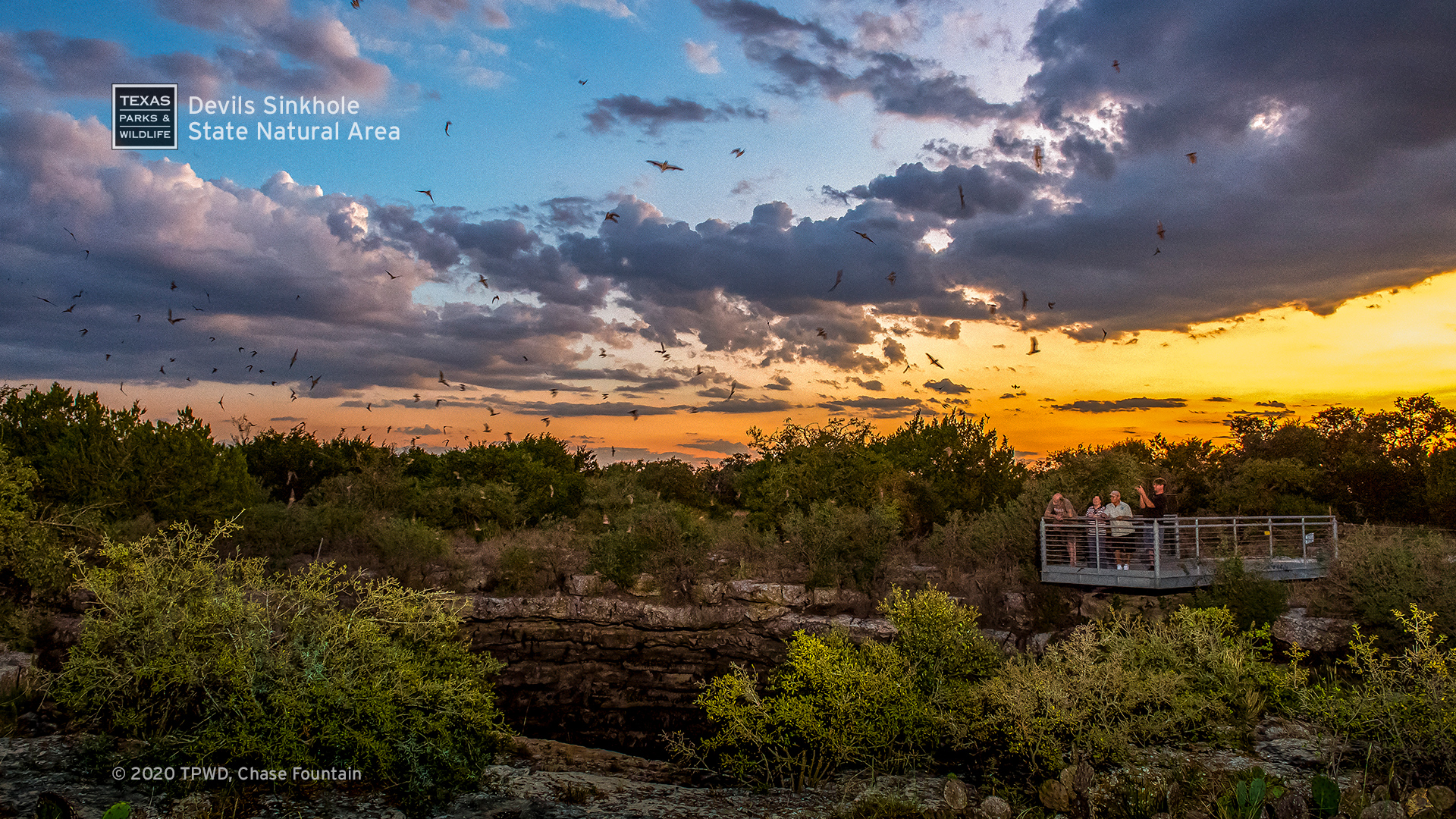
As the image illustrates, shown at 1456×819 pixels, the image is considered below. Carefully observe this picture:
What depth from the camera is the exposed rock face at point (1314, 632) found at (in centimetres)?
1531

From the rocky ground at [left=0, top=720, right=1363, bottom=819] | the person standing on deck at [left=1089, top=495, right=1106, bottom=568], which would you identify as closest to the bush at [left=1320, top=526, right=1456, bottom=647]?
the person standing on deck at [left=1089, top=495, right=1106, bottom=568]

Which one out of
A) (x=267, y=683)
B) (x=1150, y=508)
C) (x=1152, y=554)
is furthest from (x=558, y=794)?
(x=1150, y=508)

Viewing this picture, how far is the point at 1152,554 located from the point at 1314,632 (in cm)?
342

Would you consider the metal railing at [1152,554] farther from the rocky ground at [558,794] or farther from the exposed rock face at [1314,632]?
the rocky ground at [558,794]

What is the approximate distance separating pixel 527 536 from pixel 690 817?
Answer: 19399mm

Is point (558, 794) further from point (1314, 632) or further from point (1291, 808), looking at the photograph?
point (1314, 632)

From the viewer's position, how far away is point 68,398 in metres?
23.8

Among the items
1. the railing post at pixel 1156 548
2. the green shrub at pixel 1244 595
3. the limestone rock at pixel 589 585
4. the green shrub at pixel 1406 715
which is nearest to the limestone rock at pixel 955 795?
the green shrub at pixel 1406 715

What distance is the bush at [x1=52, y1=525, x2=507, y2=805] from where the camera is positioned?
8758 millimetres

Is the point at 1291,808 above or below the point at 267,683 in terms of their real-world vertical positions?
below

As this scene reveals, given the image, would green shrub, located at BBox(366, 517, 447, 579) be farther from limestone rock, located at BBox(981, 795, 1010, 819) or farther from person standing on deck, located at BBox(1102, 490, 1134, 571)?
limestone rock, located at BBox(981, 795, 1010, 819)

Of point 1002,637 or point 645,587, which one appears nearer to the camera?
point 1002,637

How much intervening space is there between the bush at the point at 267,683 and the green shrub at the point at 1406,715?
1033 cm

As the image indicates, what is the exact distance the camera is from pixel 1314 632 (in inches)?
612
